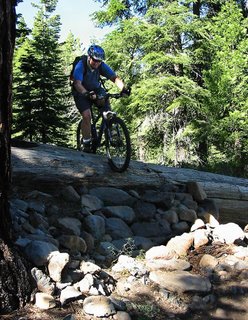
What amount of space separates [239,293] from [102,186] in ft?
9.17

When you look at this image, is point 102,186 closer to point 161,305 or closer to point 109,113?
point 109,113

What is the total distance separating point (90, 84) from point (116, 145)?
124 centimetres

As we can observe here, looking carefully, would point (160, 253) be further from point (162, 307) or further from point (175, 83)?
point (175, 83)

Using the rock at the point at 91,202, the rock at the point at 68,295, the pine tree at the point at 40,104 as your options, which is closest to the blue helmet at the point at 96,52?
the rock at the point at 91,202

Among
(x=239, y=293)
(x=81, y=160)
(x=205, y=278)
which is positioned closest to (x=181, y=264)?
(x=205, y=278)

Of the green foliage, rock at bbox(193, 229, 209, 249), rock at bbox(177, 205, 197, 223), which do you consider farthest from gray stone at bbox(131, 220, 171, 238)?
the green foliage

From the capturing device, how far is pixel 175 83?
51.8 feet

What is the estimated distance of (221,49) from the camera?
620 inches

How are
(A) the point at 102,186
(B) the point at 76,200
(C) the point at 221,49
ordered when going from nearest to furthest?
(B) the point at 76,200
(A) the point at 102,186
(C) the point at 221,49

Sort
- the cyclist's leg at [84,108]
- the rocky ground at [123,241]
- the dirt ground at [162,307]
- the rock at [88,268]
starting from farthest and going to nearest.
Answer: the cyclist's leg at [84,108] < the rock at [88,268] < the rocky ground at [123,241] < the dirt ground at [162,307]

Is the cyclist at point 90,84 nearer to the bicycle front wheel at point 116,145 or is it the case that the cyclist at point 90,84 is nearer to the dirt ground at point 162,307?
the bicycle front wheel at point 116,145

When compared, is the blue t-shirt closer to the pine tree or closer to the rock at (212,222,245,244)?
the rock at (212,222,245,244)

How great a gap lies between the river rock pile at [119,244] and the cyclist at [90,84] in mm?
1520

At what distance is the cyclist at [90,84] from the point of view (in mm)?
6836
